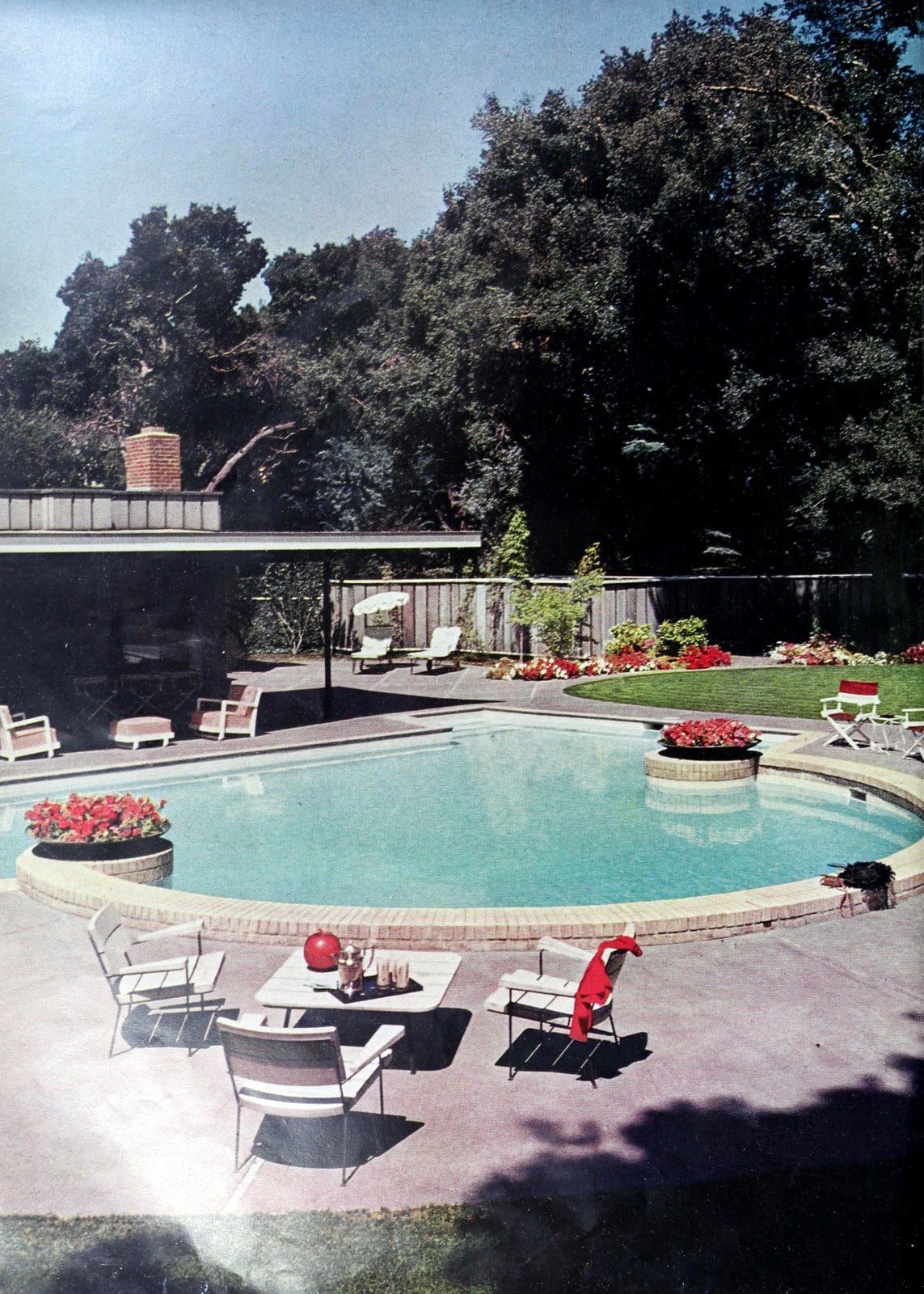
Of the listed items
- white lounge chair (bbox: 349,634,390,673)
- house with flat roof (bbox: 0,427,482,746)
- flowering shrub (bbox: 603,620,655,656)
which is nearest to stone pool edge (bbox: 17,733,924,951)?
house with flat roof (bbox: 0,427,482,746)

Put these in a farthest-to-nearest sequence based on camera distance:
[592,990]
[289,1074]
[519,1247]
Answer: [592,990] < [289,1074] < [519,1247]

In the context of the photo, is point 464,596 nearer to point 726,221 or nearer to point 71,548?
point 726,221

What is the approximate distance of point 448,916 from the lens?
7281 millimetres

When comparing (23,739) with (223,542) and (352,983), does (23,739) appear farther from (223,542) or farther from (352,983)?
(352,983)

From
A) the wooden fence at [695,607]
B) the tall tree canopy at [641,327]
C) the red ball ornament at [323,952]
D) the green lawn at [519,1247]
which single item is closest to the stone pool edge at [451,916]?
the red ball ornament at [323,952]

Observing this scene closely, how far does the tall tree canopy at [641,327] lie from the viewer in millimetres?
19308

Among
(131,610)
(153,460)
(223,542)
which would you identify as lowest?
(131,610)

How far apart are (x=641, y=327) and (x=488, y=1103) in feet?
70.9

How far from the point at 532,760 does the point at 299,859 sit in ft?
16.7

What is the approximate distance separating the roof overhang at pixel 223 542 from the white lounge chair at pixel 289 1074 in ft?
28.6

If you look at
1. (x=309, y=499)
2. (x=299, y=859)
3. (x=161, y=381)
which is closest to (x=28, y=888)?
(x=299, y=859)

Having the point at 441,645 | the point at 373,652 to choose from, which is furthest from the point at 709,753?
the point at 373,652

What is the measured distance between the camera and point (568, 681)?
830 inches

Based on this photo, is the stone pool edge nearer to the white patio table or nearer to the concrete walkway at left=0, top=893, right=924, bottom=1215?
the concrete walkway at left=0, top=893, right=924, bottom=1215
